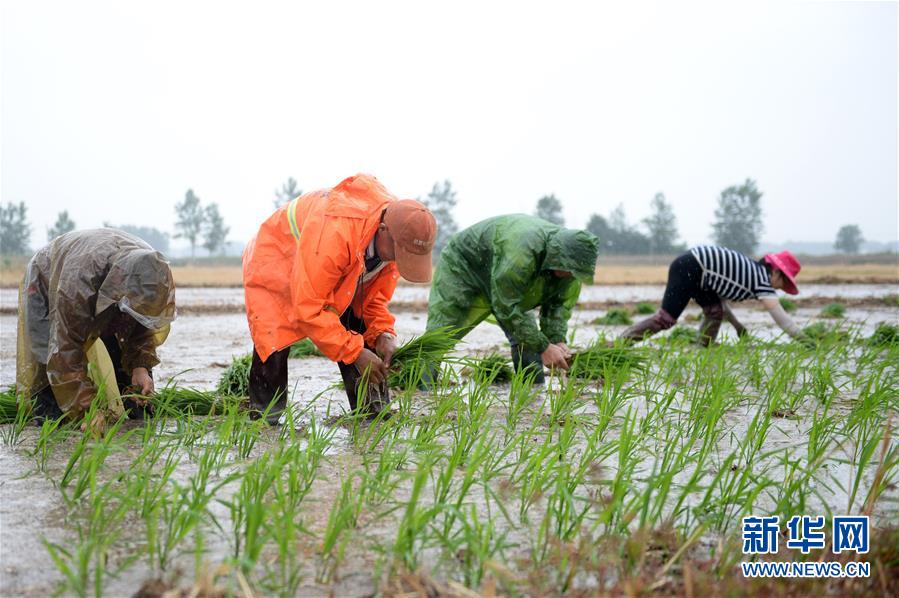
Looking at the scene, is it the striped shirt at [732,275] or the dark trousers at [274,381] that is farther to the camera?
the striped shirt at [732,275]

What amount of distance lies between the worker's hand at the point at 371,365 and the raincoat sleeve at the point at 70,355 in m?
1.23

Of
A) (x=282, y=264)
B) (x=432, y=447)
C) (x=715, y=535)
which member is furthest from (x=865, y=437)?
(x=282, y=264)

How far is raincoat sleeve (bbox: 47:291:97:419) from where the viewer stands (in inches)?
134

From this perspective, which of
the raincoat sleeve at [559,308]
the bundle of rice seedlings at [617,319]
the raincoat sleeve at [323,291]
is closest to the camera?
the raincoat sleeve at [323,291]

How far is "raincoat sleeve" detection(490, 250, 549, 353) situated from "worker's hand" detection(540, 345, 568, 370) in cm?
4

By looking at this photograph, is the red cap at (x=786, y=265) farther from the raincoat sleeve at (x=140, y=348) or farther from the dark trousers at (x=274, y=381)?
the raincoat sleeve at (x=140, y=348)

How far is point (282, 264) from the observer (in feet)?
Answer: 11.7

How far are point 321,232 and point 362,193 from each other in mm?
369

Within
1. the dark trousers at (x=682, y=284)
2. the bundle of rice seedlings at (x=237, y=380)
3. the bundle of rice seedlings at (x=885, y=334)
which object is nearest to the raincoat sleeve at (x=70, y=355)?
the bundle of rice seedlings at (x=237, y=380)

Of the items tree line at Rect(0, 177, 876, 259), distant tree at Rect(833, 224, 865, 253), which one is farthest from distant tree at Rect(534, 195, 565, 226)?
distant tree at Rect(833, 224, 865, 253)

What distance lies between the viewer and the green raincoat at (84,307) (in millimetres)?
3326

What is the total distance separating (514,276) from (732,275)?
2.83 metres

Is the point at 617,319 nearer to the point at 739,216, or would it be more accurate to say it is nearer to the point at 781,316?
the point at 781,316

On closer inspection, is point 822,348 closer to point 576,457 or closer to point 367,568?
point 576,457
